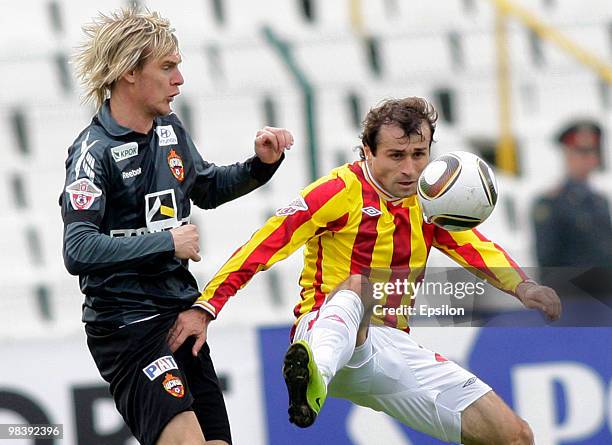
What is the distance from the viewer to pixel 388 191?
5152 mm

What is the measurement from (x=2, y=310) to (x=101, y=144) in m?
3.90

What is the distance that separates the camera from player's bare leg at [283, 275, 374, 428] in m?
4.53

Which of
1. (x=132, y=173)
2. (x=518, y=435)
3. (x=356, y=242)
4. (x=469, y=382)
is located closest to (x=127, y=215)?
(x=132, y=173)

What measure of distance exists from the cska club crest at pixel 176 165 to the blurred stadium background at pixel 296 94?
2.89 metres

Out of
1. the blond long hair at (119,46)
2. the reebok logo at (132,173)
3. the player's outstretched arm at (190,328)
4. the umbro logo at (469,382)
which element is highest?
the blond long hair at (119,46)

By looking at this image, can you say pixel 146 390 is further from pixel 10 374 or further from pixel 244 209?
pixel 244 209

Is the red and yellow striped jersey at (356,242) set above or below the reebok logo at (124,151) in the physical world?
below

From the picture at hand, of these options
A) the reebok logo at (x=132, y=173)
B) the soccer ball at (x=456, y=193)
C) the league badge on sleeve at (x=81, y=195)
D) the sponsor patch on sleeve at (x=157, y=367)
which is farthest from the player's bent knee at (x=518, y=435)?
→ the league badge on sleeve at (x=81, y=195)

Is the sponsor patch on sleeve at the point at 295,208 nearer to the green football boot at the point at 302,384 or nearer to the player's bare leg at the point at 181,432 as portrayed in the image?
the green football boot at the point at 302,384

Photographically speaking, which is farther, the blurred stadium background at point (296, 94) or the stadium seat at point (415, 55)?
the stadium seat at point (415, 55)

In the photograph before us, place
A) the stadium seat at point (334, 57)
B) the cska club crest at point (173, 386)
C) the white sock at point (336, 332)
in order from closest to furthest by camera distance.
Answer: the cska club crest at point (173, 386)
the white sock at point (336, 332)
the stadium seat at point (334, 57)

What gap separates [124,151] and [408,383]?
1.56m

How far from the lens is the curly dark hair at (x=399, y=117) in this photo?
5.05 metres

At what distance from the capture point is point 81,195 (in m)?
4.34
